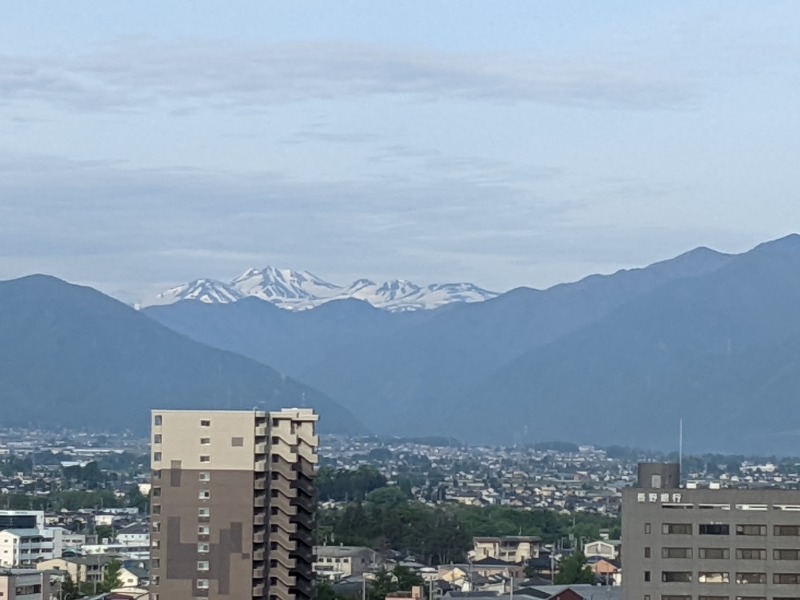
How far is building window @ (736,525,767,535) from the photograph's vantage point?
4462cm

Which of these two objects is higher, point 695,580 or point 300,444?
point 300,444

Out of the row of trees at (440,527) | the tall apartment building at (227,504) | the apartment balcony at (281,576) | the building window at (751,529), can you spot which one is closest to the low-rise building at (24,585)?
the tall apartment building at (227,504)

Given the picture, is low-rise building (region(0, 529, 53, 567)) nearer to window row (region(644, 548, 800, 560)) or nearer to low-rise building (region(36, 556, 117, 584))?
low-rise building (region(36, 556, 117, 584))

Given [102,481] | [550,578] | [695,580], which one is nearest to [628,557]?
[695,580]

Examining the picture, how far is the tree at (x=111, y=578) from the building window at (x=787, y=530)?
3552 centimetres

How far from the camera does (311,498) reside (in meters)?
46.8

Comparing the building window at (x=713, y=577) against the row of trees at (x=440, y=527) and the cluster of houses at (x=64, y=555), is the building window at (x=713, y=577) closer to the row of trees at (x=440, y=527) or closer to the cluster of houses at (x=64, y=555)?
the cluster of houses at (x=64, y=555)

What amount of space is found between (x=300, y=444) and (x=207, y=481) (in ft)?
7.60

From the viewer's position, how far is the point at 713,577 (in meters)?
44.8

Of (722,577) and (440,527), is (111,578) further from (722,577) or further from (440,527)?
(722,577)

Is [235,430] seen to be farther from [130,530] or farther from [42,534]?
[130,530]

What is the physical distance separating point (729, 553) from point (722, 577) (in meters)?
0.54

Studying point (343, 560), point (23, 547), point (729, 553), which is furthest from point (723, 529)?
point (23, 547)

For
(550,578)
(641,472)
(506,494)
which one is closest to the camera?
(641,472)
